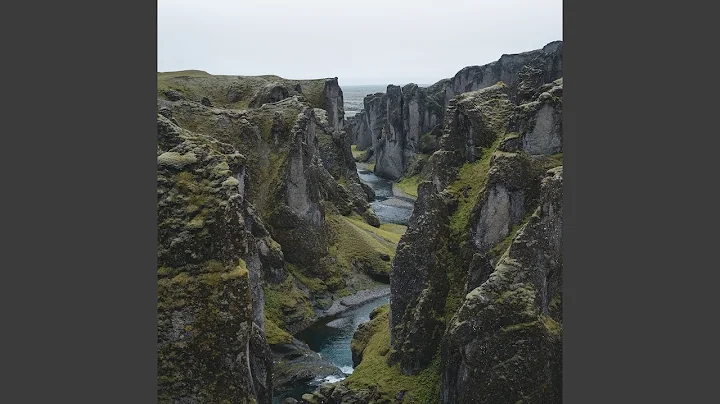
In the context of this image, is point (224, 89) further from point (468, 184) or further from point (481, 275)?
point (481, 275)

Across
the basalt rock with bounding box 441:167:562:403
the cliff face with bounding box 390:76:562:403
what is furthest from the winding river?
the basalt rock with bounding box 441:167:562:403

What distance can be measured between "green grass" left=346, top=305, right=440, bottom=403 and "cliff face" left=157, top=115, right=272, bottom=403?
1529 centimetres

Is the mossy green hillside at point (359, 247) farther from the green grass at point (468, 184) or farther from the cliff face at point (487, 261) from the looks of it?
the green grass at point (468, 184)

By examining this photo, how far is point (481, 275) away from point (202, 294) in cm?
2160

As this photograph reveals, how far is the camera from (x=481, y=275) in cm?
4788

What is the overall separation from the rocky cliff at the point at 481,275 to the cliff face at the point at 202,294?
14.5 metres

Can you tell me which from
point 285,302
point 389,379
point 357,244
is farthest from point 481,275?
point 357,244

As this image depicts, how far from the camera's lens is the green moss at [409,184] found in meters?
164

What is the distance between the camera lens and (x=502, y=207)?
4844 centimetres

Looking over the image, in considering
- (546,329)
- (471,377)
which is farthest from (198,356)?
(546,329)

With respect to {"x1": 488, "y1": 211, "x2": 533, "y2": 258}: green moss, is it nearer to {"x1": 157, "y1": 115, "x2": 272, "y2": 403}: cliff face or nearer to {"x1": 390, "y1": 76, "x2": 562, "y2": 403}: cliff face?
{"x1": 390, "y1": 76, "x2": 562, "y2": 403}: cliff face

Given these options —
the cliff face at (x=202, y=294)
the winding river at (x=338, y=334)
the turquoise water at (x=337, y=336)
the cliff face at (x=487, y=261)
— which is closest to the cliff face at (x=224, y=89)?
the winding river at (x=338, y=334)

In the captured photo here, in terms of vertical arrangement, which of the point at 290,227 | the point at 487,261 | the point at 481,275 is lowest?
the point at 481,275

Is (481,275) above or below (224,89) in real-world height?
below
